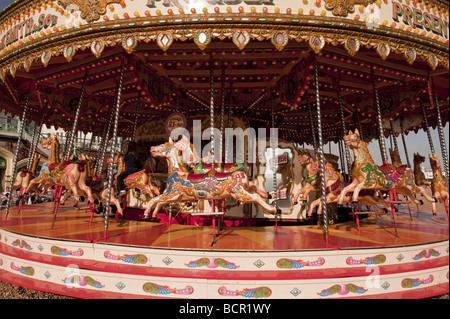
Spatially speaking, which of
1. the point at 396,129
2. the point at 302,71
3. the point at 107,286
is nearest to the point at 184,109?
the point at 302,71

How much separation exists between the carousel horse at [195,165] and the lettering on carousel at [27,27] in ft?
11.5

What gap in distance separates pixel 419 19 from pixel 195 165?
5277 millimetres

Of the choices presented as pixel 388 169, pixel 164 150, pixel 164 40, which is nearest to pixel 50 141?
pixel 164 150

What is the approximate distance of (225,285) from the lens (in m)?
4.38

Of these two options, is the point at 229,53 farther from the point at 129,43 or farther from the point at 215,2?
the point at 129,43

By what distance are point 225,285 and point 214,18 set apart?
4.20 meters

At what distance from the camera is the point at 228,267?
4660 millimetres

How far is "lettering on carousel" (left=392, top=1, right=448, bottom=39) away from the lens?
19.0 ft

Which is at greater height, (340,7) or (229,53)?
(229,53)

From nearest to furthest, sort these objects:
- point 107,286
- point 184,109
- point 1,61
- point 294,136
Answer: point 107,286, point 1,61, point 184,109, point 294,136

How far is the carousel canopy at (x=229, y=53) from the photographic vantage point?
17.2ft

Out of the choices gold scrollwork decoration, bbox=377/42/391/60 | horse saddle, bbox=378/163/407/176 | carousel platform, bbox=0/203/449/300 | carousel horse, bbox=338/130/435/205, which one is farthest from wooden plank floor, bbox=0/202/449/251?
gold scrollwork decoration, bbox=377/42/391/60
